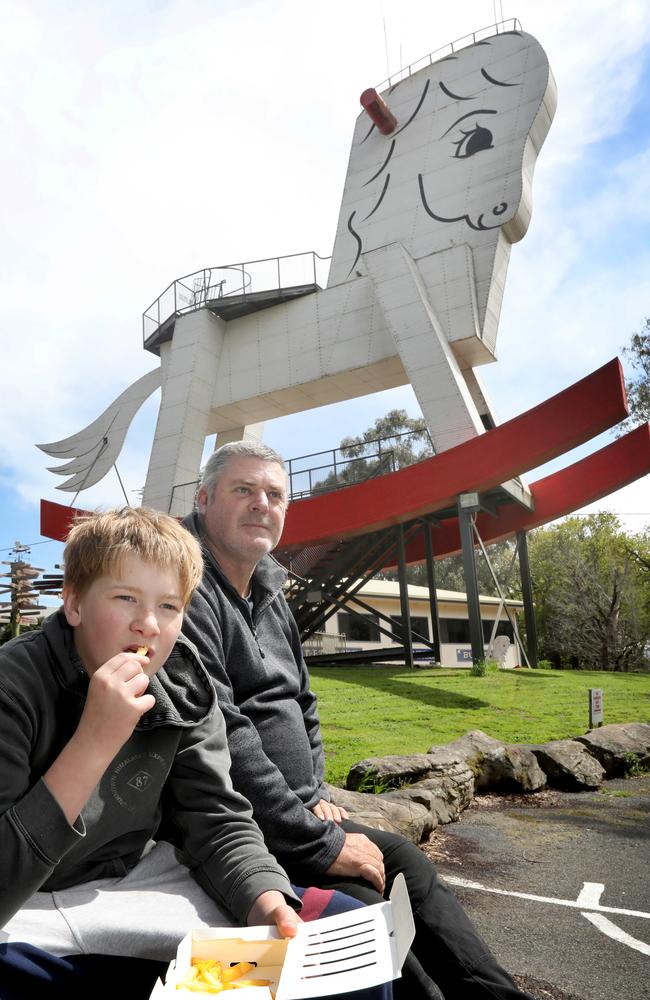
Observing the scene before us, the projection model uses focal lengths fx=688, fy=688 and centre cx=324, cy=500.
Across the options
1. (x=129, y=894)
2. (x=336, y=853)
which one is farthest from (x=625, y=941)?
(x=129, y=894)

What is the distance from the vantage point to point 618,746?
6.12 m

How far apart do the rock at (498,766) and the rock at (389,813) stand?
1233 mm

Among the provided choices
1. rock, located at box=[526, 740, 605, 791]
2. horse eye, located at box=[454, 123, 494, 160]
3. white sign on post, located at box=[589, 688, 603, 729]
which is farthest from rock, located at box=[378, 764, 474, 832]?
horse eye, located at box=[454, 123, 494, 160]

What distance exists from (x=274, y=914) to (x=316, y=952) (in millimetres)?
131

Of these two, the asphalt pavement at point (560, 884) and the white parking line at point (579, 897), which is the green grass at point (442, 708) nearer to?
the asphalt pavement at point (560, 884)

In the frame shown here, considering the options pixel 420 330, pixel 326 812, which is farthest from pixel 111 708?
pixel 420 330

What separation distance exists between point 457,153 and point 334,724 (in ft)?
36.7

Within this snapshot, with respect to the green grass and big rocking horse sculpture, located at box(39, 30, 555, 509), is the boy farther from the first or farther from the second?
big rocking horse sculpture, located at box(39, 30, 555, 509)

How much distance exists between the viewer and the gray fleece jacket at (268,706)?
5.84 ft

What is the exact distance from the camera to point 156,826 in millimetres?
1467

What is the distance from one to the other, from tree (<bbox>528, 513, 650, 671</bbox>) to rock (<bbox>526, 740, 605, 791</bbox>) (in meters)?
18.2

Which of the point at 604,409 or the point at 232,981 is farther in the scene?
the point at 604,409

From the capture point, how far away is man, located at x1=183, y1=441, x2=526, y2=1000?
5.72 feet

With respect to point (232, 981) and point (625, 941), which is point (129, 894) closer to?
point (232, 981)
